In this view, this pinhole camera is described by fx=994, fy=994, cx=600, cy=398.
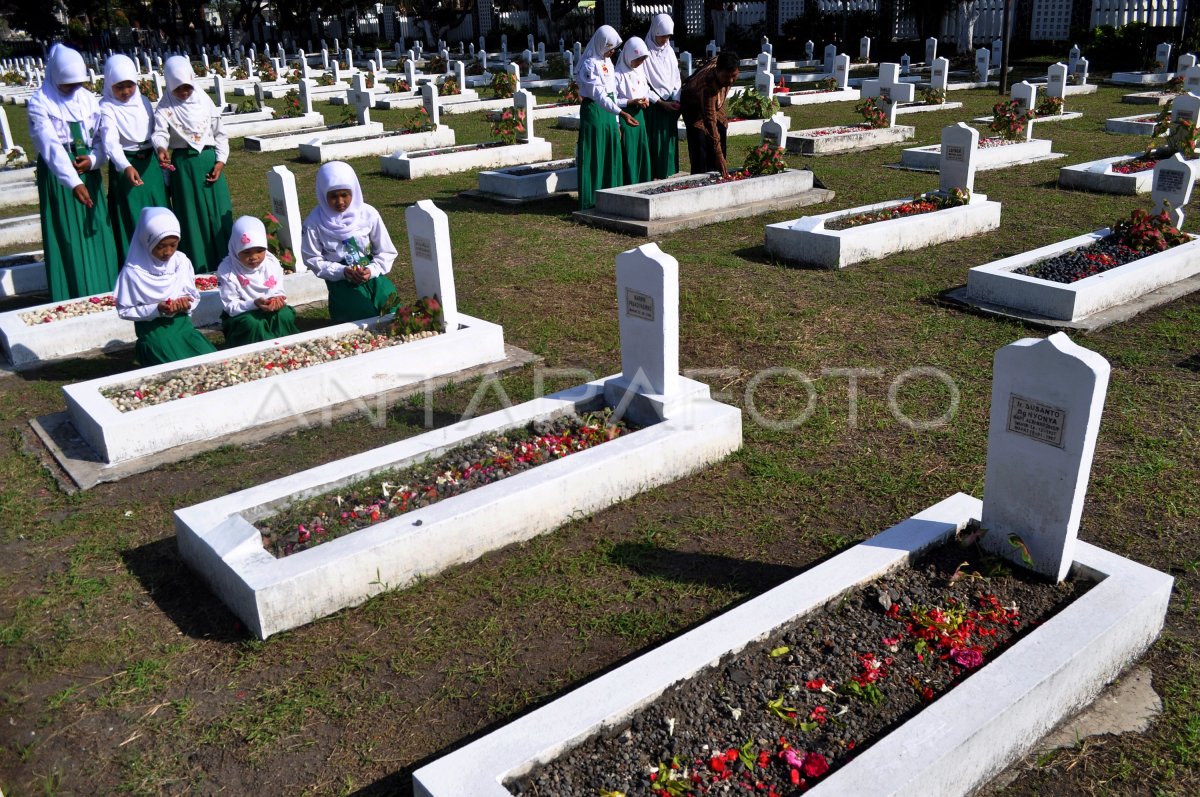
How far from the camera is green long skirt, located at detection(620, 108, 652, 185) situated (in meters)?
11.2

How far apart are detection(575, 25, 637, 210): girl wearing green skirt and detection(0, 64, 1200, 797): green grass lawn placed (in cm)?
331

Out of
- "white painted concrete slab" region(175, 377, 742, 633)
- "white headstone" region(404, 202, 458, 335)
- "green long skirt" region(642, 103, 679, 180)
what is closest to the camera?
"white painted concrete slab" region(175, 377, 742, 633)

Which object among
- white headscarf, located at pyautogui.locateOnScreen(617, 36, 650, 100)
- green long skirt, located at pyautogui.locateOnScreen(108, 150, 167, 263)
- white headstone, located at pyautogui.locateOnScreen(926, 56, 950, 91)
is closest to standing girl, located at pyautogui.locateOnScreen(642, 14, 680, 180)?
white headscarf, located at pyautogui.locateOnScreen(617, 36, 650, 100)

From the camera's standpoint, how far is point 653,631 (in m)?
4.00

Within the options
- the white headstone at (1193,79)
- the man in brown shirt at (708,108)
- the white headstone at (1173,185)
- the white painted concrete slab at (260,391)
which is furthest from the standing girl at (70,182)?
the white headstone at (1193,79)

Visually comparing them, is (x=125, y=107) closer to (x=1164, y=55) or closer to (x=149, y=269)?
(x=149, y=269)

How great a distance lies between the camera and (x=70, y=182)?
25.4 feet

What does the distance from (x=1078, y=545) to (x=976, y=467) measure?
4.05ft

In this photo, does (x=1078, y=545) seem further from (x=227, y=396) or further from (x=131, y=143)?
(x=131, y=143)

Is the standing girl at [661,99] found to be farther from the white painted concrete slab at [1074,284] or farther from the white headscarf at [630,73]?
the white painted concrete slab at [1074,284]

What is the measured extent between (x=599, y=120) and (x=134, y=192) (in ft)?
16.1

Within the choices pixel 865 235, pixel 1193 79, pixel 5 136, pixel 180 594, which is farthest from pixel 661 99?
pixel 5 136

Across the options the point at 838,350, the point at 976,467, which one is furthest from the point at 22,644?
the point at 838,350

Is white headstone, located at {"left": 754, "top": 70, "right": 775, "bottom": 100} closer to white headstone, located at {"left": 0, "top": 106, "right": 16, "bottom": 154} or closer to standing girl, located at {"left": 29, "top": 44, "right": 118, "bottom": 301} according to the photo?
standing girl, located at {"left": 29, "top": 44, "right": 118, "bottom": 301}
